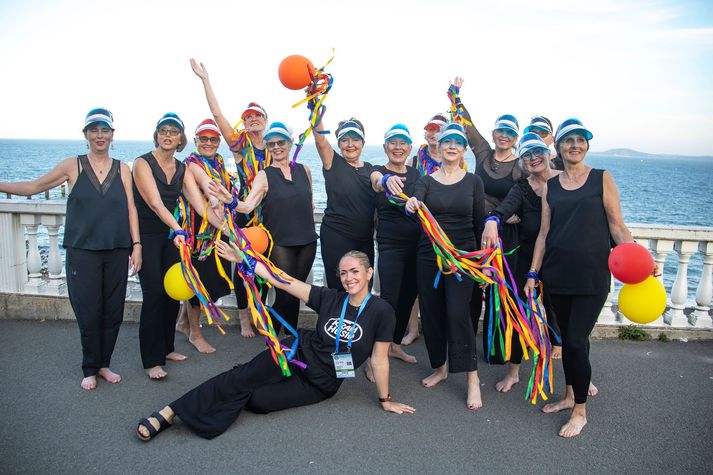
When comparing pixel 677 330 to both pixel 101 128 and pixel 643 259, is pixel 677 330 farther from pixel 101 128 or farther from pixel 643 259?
pixel 101 128

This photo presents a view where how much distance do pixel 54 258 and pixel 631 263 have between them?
4.67 metres

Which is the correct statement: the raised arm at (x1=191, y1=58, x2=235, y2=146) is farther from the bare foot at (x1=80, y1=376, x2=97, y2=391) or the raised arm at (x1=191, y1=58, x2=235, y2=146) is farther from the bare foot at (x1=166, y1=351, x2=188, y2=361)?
the bare foot at (x1=80, y1=376, x2=97, y2=391)

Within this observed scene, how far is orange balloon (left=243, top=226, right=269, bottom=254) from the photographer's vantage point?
12.3 feet

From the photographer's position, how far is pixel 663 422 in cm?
330

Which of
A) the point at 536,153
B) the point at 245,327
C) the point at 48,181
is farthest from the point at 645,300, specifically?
the point at 48,181

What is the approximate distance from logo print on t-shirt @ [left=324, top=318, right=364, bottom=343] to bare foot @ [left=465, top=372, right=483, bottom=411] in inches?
34.0

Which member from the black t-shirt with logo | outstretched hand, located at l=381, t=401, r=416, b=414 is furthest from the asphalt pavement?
the black t-shirt with logo

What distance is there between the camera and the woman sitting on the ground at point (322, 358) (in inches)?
126

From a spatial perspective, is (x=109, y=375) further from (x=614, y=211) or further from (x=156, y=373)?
(x=614, y=211)

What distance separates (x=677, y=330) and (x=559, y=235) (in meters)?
2.26

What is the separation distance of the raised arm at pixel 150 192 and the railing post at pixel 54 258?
1594 millimetres

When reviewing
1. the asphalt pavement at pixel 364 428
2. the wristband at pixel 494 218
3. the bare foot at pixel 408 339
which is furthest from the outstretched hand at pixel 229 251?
the bare foot at pixel 408 339

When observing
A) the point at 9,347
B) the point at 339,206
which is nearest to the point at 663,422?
the point at 339,206

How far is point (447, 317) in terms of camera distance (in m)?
3.68
